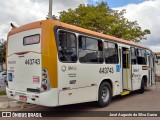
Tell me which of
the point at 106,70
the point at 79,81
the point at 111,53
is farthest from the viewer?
the point at 111,53

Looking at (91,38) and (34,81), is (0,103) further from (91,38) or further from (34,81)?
(91,38)

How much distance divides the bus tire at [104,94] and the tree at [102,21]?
40.5 ft

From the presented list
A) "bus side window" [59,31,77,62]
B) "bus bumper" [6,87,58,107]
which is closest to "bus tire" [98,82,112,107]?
"bus side window" [59,31,77,62]

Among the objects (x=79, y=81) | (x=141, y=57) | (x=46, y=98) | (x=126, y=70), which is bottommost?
(x=46, y=98)

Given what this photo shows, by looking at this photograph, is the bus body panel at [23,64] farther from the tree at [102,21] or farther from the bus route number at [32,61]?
the tree at [102,21]

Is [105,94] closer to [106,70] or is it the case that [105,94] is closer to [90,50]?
[106,70]

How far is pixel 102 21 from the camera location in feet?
72.0

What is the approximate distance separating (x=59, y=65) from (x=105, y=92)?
3.16m

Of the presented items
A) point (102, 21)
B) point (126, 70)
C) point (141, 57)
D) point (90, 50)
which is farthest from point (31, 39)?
point (102, 21)

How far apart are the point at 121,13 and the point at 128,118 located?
20.9m

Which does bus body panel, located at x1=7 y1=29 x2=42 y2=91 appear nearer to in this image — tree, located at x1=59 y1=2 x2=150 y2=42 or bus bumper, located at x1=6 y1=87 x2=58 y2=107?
bus bumper, located at x1=6 y1=87 x2=58 y2=107

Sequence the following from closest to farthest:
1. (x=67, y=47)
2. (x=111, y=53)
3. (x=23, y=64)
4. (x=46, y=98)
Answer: (x=46, y=98)
(x=67, y=47)
(x=23, y=64)
(x=111, y=53)

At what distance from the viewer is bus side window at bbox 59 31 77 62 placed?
7139 mm

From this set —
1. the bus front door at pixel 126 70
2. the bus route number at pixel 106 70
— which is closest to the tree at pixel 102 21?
the bus front door at pixel 126 70
